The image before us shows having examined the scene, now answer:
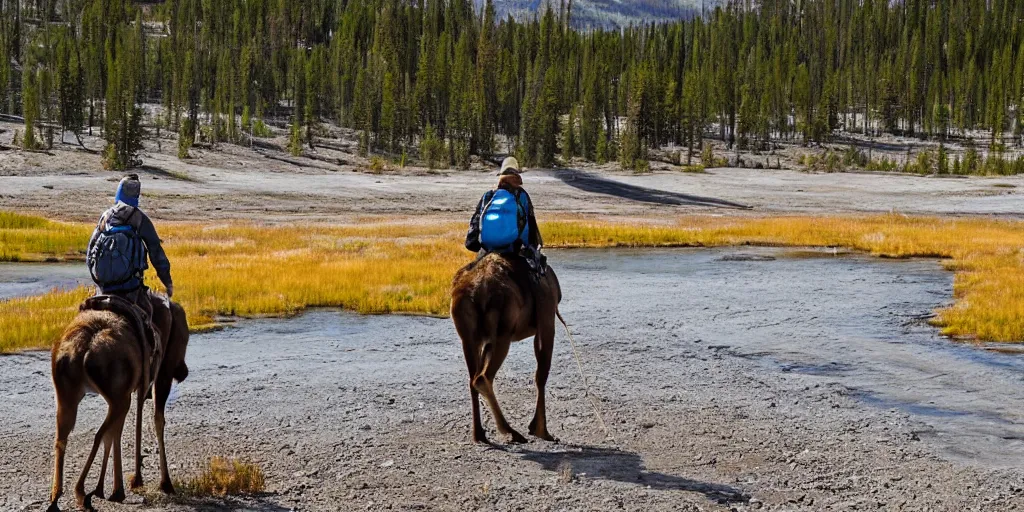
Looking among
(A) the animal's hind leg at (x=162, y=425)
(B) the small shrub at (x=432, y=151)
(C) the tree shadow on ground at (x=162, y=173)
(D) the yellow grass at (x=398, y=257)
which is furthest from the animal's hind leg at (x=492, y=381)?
(B) the small shrub at (x=432, y=151)

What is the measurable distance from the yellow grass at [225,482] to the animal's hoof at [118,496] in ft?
1.49

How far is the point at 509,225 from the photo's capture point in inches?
363

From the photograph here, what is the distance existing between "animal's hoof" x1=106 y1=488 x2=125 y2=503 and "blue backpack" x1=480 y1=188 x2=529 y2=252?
395 cm

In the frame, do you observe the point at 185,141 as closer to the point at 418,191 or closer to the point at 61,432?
the point at 418,191

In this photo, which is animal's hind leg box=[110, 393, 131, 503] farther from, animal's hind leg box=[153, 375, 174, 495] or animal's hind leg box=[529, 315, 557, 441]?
animal's hind leg box=[529, 315, 557, 441]

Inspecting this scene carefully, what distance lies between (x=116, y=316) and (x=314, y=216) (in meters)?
38.2

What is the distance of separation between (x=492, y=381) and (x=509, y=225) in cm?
157

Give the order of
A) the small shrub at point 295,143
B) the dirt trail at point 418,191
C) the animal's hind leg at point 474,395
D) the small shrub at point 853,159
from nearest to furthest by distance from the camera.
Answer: the animal's hind leg at point 474,395 → the dirt trail at point 418,191 → the small shrub at point 295,143 → the small shrub at point 853,159

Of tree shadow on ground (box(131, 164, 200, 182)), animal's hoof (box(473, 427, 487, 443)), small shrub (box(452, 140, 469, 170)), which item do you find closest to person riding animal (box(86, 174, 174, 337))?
animal's hoof (box(473, 427, 487, 443))

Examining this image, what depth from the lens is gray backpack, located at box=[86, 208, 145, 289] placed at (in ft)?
24.5

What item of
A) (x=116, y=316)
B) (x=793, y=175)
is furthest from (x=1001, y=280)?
(x=793, y=175)

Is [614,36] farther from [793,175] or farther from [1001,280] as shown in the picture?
[1001,280]

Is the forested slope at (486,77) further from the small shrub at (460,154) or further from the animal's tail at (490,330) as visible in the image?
the animal's tail at (490,330)

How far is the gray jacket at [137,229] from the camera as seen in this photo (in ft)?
24.8
